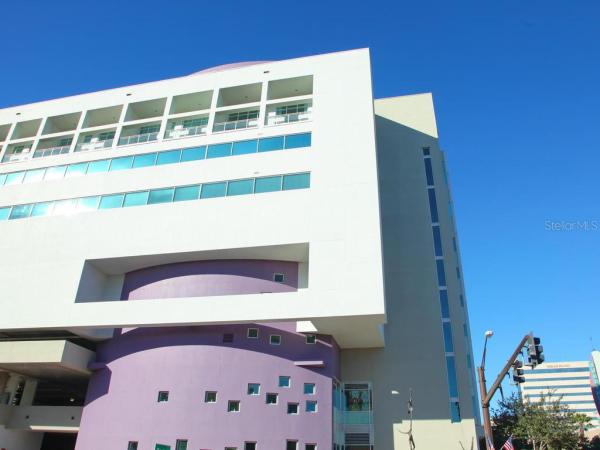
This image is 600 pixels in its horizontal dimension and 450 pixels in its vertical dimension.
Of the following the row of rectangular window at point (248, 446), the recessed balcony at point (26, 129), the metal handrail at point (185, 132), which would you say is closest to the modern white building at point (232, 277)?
the row of rectangular window at point (248, 446)

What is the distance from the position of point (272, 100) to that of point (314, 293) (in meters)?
15.2

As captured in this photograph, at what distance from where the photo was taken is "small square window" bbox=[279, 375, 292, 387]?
75.6 ft

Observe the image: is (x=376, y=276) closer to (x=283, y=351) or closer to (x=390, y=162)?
(x=283, y=351)

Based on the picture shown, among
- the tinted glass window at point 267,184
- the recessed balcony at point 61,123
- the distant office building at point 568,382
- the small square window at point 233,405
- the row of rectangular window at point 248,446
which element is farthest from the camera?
the distant office building at point 568,382

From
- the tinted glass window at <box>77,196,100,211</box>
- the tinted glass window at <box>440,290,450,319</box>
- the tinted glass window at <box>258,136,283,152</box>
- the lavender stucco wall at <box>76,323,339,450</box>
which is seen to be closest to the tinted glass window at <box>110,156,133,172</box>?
the tinted glass window at <box>77,196,100,211</box>

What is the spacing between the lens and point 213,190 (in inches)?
1079

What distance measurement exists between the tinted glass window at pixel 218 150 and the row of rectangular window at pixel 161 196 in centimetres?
243

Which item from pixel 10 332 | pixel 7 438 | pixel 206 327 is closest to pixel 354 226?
pixel 206 327

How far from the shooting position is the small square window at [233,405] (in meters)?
22.4

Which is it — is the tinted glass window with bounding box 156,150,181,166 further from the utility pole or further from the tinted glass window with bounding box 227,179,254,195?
the utility pole

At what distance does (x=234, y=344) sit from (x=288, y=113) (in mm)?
16604

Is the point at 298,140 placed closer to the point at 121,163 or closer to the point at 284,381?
the point at 121,163

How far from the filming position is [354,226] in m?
24.2

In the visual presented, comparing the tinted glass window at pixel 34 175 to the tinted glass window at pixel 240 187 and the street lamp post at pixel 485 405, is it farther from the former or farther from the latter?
the street lamp post at pixel 485 405
